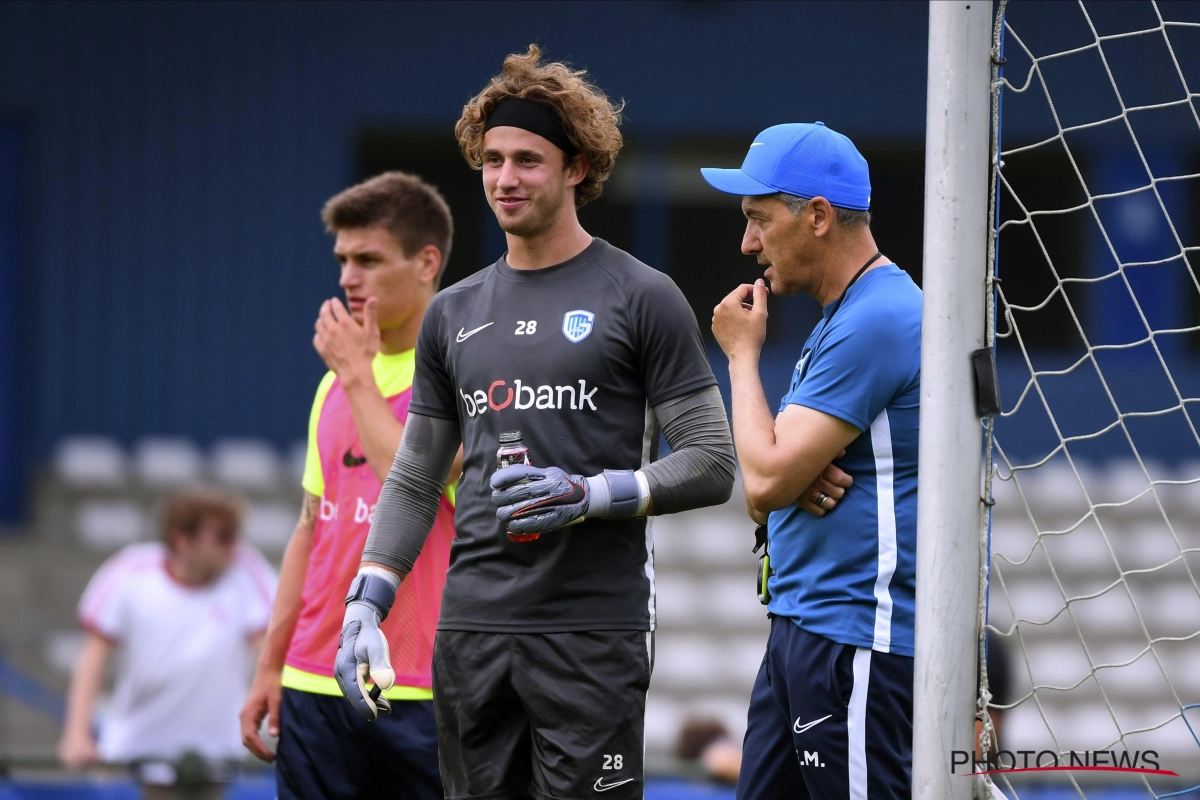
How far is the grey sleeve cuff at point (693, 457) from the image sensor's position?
8.25ft

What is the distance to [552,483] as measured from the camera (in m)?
A: 2.42

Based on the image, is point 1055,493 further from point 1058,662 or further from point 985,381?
point 985,381

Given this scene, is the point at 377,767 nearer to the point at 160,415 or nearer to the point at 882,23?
the point at 160,415

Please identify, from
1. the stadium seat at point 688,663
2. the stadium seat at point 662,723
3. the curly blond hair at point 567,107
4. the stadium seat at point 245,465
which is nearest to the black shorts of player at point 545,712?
the curly blond hair at point 567,107

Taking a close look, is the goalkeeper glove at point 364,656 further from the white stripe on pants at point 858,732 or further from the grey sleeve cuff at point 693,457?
the white stripe on pants at point 858,732

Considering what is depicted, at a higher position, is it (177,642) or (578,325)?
(578,325)

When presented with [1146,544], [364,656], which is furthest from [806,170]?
[1146,544]

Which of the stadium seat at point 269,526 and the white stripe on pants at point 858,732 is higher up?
the stadium seat at point 269,526

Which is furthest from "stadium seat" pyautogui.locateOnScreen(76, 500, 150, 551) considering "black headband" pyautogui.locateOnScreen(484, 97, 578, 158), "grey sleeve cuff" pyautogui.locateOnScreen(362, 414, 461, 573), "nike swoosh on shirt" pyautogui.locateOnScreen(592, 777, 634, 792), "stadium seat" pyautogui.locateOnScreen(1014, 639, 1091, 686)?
"nike swoosh on shirt" pyautogui.locateOnScreen(592, 777, 634, 792)

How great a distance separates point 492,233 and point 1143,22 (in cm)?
574

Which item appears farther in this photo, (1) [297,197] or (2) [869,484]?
(1) [297,197]

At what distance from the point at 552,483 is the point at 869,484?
650 millimetres

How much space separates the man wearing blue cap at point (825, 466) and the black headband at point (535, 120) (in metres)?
0.36

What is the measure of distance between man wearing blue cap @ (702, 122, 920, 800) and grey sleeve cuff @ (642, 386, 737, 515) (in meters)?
0.05
